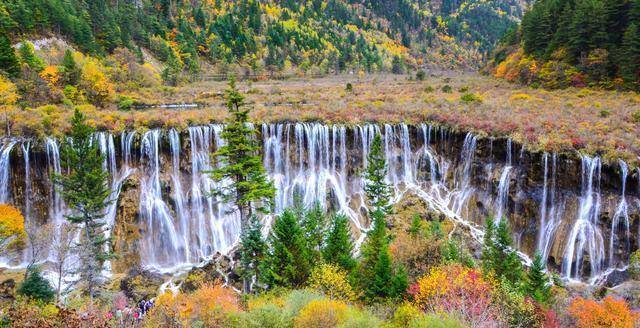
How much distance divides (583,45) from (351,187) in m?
43.2

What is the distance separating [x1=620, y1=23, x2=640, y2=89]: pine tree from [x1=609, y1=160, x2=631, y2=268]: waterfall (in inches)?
1040

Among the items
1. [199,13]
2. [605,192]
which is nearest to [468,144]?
[605,192]

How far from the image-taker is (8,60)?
53.2 meters

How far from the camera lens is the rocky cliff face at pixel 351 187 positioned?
112 ft

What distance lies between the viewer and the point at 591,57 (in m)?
57.2

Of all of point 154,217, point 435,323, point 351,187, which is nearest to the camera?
point 435,323

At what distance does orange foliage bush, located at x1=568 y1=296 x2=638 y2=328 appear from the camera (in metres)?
22.9

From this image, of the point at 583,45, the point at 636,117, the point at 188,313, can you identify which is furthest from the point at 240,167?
the point at 583,45

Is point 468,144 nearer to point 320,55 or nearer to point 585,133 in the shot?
point 585,133

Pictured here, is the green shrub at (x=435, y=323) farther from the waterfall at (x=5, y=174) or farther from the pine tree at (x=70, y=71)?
the pine tree at (x=70, y=71)

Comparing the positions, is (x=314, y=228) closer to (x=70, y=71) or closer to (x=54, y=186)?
(x=54, y=186)

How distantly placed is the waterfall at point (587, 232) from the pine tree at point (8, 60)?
6734 cm

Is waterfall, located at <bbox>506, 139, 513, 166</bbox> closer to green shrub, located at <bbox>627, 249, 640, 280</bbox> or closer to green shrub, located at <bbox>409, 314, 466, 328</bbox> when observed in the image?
green shrub, located at <bbox>627, 249, 640, 280</bbox>

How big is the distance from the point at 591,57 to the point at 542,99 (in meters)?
10.5
